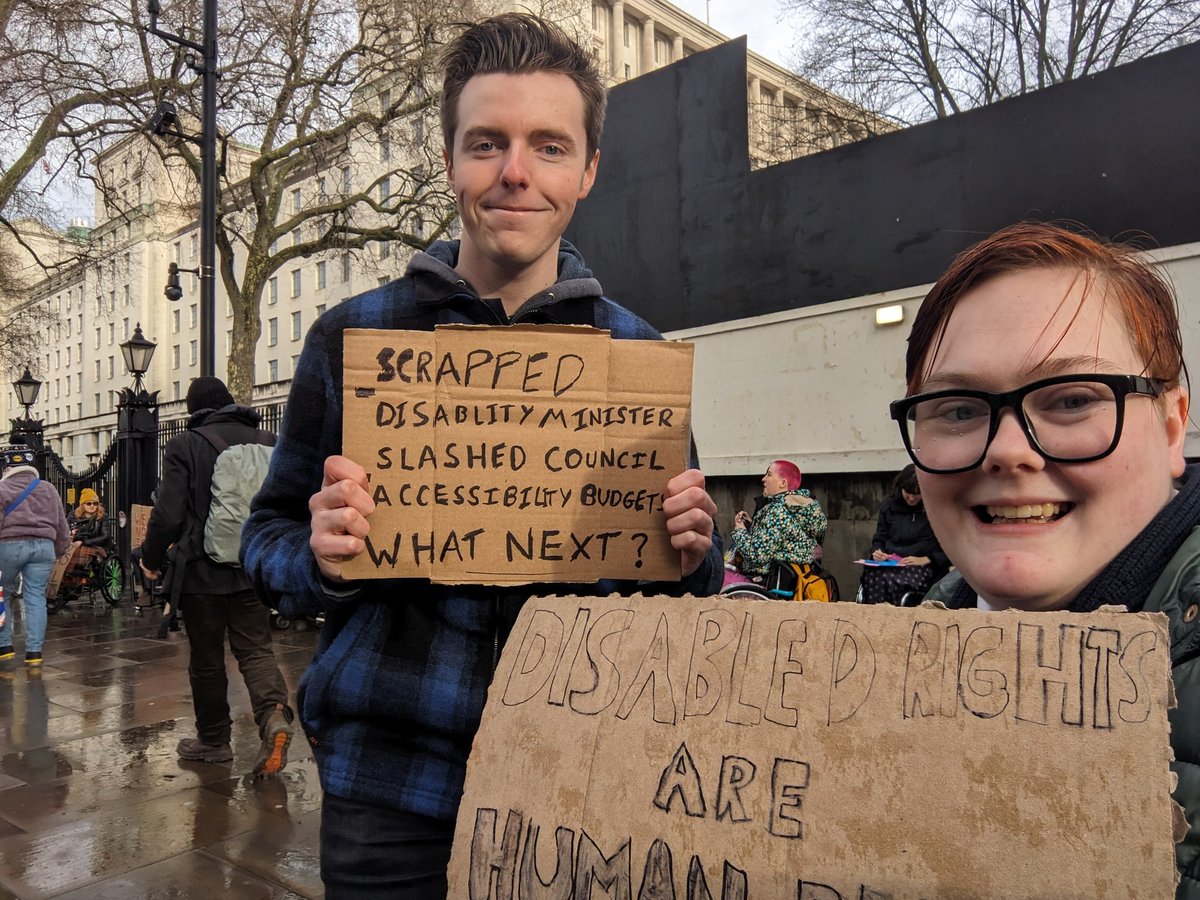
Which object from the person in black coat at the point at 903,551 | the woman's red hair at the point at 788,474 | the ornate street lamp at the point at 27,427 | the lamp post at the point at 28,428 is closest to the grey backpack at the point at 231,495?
the woman's red hair at the point at 788,474

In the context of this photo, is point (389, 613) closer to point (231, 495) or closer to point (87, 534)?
point (231, 495)

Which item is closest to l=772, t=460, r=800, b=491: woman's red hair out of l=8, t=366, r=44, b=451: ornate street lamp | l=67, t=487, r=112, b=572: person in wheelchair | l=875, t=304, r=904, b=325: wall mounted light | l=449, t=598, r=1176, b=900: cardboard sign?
l=875, t=304, r=904, b=325: wall mounted light

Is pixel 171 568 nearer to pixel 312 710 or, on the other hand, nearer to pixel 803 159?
pixel 312 710

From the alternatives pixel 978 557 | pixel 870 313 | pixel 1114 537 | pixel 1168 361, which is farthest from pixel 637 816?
pixel 870 313

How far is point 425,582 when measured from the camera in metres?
1.52

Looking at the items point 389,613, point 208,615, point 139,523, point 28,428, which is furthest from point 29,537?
point 28,428

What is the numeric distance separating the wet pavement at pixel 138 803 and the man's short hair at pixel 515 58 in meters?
3.14

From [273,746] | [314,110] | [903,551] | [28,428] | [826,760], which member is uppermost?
[314,110]

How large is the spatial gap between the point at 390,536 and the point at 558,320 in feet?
1.72

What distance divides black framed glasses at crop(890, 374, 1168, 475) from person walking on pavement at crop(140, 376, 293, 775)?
4.65 meters

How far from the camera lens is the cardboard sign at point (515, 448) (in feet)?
4.62

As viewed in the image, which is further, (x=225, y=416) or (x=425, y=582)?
(x=225, y=416)

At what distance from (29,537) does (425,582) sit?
834 cm

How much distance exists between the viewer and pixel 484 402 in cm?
143
